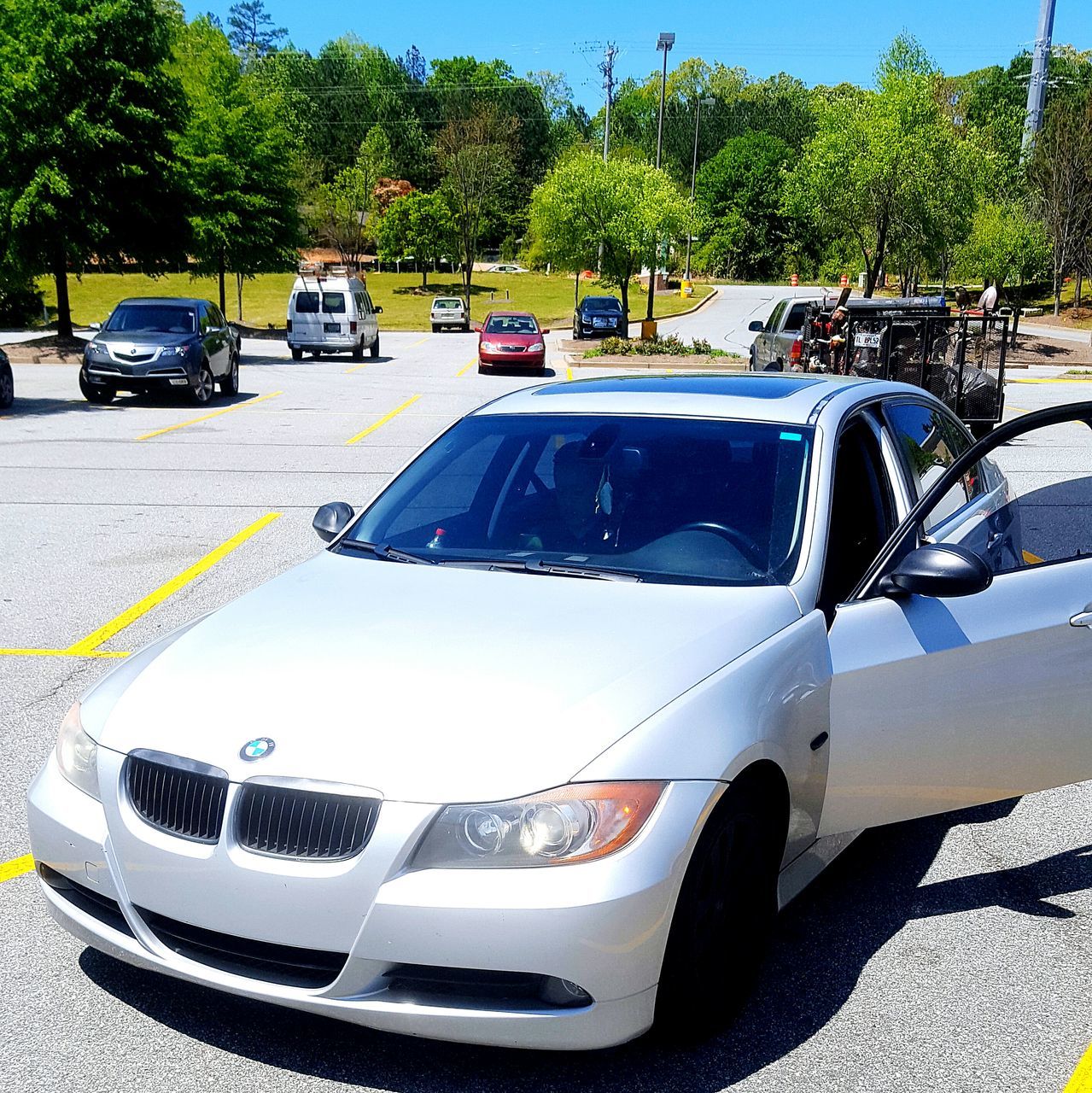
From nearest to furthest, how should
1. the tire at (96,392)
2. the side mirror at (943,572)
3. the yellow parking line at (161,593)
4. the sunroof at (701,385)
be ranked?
1. the side mirror at (943,572)
2. the sunroof at (701,385)
3. the yellow parking line at (161,593)
4. the tire at (96,392)

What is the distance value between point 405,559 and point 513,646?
3.23 feet

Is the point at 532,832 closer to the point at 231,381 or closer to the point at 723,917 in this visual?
the point at 723,917

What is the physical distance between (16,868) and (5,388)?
17.2 meters

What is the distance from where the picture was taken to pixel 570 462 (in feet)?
14.5

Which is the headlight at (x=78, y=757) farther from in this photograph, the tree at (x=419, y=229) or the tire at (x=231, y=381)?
the tree at (x=419, y=229)

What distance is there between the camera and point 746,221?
9938 centimetres

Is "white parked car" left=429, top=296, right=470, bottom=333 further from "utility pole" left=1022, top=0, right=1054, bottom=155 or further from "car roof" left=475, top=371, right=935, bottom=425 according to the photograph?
"car roof" left=475, top=371, right=935, bottom=425

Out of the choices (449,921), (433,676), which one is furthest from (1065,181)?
(449,921)

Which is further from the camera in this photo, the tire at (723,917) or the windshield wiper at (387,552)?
the windshield wiper at (387,552)

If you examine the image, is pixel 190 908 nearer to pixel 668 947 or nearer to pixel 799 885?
pixel 668 947

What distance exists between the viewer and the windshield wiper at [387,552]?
4.08 meters

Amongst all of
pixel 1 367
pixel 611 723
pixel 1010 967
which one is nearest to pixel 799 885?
pixel 1010 967

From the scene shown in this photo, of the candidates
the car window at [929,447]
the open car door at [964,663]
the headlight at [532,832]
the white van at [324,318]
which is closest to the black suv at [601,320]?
the white van at [324,318]

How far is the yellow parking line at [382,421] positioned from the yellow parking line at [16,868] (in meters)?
12.3
